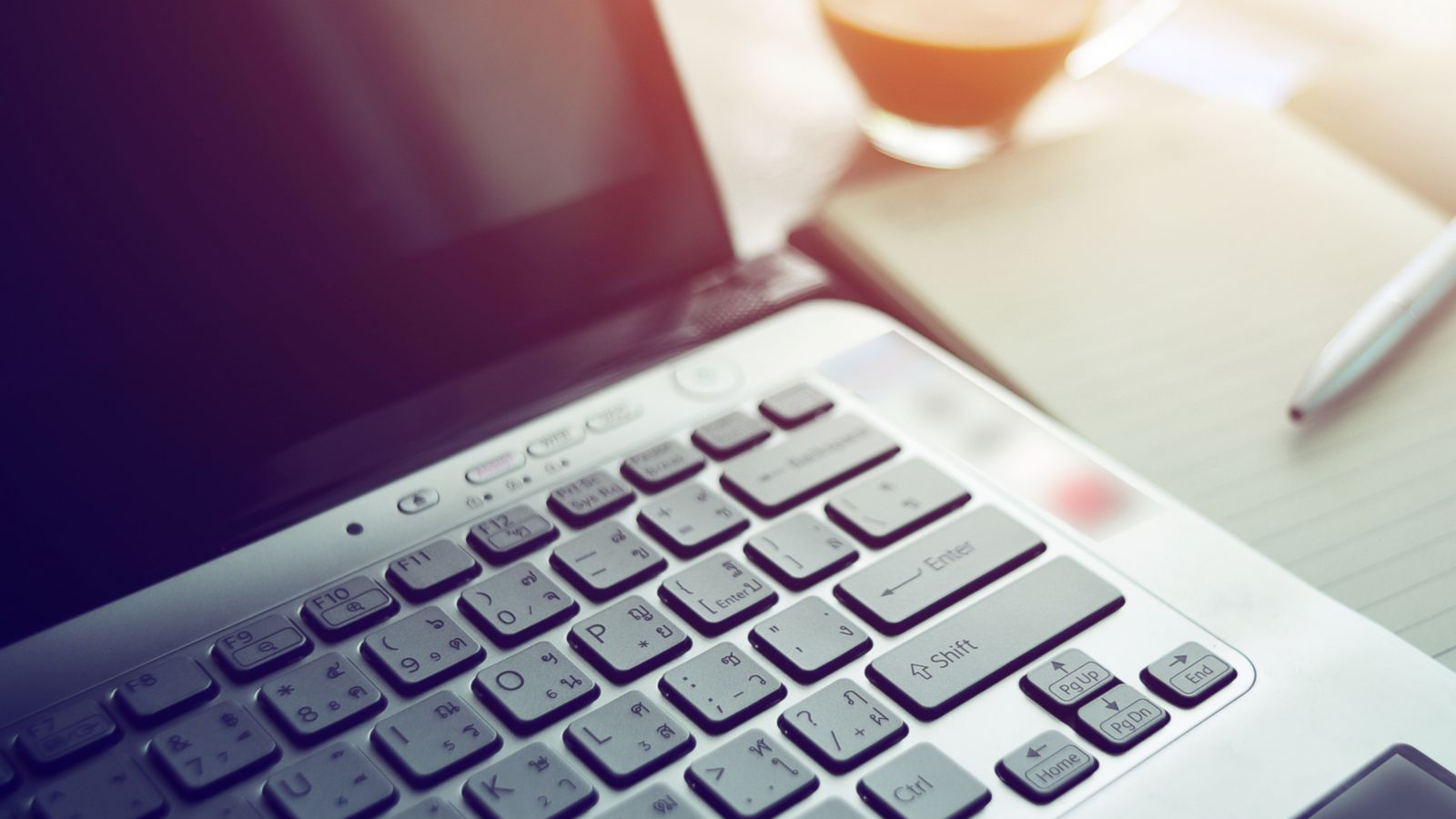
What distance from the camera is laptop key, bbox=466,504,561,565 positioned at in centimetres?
31

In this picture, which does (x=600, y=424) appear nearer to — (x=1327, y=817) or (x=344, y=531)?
(x=344, y=531)

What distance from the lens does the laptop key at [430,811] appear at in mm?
254

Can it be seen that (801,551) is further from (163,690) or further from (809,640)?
(163,690)

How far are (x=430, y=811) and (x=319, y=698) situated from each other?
39 millimetres

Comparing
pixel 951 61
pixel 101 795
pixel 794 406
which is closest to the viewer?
pixel 101 795

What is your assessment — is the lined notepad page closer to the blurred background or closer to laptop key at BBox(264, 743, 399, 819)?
the blurred background

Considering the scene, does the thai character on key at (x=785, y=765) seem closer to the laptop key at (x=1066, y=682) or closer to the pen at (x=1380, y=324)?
the laptop key at (x=1066, y=682)

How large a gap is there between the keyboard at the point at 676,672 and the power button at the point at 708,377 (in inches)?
1.2

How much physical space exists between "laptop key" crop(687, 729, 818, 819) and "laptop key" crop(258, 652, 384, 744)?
0.24 ft

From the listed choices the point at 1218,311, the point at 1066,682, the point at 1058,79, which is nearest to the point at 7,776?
the point at 1066,682

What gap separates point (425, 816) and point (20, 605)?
0.42 feet

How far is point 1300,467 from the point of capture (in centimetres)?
39

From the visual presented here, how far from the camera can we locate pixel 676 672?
0.28m

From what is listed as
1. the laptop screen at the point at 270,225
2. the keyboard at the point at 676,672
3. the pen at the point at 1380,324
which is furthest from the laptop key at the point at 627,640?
the pen at the point at 1380,324
